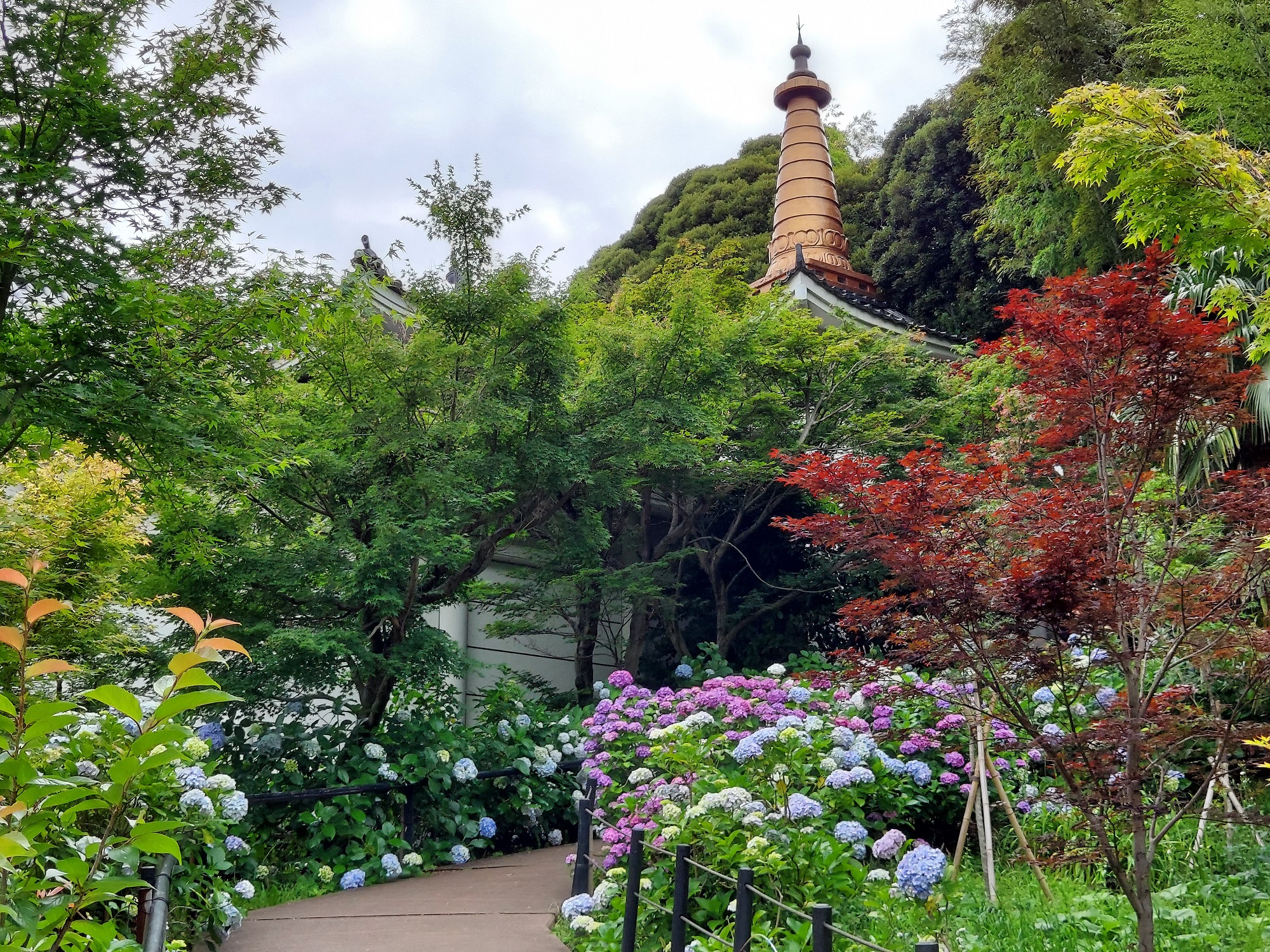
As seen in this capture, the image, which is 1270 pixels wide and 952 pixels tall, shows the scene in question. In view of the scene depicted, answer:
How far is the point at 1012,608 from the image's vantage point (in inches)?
128

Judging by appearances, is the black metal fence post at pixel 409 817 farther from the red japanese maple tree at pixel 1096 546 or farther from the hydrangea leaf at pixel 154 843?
the hydrangea leaf at pixel 154 843

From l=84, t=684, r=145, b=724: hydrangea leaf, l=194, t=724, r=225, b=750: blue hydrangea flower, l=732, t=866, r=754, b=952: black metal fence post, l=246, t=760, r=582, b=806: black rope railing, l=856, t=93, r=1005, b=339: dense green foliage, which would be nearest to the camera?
l=84, t=684, r=145, b=724: hydrangea leaf

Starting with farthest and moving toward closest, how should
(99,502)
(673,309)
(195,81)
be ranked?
(673,309) → (99,502) → (195,81)

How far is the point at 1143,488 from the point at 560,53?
704 cm

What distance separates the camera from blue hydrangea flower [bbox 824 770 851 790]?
447cm

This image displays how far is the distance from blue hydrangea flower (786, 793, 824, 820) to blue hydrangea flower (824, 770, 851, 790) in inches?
19.2

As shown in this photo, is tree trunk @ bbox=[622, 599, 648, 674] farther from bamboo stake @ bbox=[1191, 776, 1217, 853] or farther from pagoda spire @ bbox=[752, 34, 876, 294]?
pagoda spire @ bbox=[752, 34, 876, 294]

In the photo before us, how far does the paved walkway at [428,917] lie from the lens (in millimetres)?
4562

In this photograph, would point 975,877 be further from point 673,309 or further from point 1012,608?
point 673,309

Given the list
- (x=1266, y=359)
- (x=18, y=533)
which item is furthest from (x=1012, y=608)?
(x=18, y=533)

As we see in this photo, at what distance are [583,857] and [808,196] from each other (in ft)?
56.7

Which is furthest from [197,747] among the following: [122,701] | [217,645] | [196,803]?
[217,645]

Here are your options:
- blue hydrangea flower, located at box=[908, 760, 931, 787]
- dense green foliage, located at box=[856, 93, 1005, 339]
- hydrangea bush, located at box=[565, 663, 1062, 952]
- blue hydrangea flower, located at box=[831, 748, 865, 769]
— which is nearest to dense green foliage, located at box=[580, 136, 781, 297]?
dense green foliage, located at box=[856, 93, 1005, 339]

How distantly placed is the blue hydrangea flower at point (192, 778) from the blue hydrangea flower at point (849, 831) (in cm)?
293
